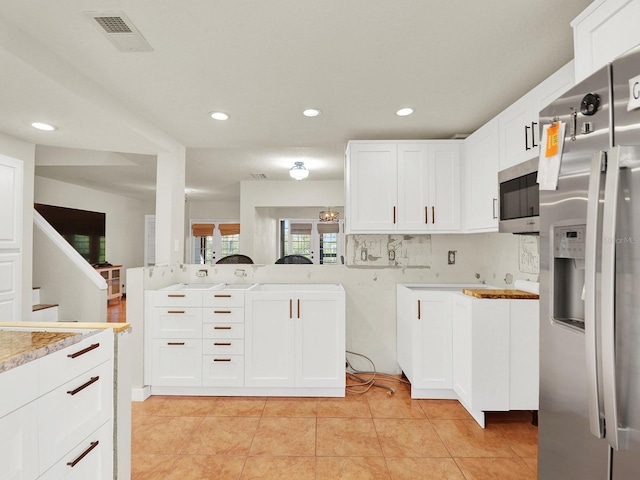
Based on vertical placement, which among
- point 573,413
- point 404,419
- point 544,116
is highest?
point 544,116

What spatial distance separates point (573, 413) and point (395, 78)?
1895 mm

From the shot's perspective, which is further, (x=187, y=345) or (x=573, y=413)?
(x=187, y=345)

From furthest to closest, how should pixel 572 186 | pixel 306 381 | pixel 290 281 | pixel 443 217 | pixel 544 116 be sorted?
1. pixel 290 281
2. pixel 443 217
3. pixel 306 381
4. pixel 544 116
5. pixel 572 186

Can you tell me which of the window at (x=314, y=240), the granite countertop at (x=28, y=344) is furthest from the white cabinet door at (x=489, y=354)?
the window at (x=314, y=240)

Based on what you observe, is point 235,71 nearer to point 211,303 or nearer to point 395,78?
point 395,78

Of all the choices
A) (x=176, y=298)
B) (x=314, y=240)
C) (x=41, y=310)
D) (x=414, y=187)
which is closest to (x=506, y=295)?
(x=414, y=187)

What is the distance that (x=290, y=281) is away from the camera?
349 centimetres

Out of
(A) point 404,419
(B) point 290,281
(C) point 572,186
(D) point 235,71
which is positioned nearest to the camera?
(C) point 572,186

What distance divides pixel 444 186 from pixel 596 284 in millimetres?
2180

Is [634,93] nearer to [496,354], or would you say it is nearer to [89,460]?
[496,354]

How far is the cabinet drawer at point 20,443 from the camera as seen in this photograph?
3.26 feet

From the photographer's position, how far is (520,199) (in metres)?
1.96

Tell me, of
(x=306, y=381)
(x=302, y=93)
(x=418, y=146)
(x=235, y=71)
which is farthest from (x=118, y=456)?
(x=418, y=146)

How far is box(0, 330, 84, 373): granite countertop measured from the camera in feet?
3.40
